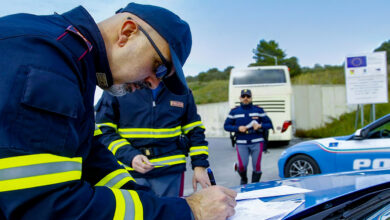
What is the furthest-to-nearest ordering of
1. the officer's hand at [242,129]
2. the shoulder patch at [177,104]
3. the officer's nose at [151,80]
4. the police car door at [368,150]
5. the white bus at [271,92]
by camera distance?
the white bus at [271,92] < the officer's hand at [242,129] < the police car door at [368,150] < the shoulder patch at [177,104] < the officer's nose at [151,80]

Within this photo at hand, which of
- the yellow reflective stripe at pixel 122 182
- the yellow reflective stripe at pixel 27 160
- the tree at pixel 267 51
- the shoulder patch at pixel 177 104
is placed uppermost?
the tree at pixel 267 51

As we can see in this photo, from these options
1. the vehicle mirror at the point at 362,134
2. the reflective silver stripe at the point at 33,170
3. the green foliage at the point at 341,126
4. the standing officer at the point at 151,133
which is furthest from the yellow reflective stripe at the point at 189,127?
the green foliage at the point at 341,126

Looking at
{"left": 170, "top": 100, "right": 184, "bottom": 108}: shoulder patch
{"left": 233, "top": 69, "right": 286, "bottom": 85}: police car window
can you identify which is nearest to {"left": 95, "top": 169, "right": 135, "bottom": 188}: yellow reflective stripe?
{"left": 170, "top": 100, "right": 184, "bottom": 108}: shoulder patch

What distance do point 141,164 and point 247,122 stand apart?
3.87 meters

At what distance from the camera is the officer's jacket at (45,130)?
0.81 meters

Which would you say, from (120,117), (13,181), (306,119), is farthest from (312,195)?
(306,119)

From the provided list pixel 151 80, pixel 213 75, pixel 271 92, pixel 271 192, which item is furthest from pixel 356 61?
pixel 213 75

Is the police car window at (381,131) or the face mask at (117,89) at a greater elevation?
the face mask at (117,89)

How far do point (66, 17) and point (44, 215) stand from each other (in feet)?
2.30

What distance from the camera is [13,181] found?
806 mm

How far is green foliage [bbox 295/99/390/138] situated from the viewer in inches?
526

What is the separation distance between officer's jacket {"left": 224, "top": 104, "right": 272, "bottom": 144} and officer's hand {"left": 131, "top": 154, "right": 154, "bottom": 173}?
3.58 metres

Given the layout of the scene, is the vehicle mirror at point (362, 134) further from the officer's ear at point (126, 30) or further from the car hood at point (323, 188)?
the officer's ear at point (126, 30)

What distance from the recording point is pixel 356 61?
34.6 feet
